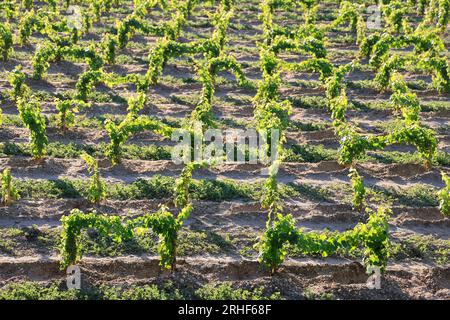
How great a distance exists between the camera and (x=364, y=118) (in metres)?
14.9

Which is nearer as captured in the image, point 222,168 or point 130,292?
point 130,292

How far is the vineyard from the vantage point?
9.77 m

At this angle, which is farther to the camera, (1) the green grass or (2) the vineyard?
(2) the vineyard

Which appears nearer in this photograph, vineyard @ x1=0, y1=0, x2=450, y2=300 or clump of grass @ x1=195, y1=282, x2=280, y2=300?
clump of grass @ x1=195, y1=282, x2=280, y2=300

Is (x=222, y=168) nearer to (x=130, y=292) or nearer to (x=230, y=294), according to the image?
(x=230, y=294)

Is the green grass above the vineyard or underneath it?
underneath

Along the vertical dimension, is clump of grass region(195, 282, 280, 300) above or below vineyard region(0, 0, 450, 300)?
below

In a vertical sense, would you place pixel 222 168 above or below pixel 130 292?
above

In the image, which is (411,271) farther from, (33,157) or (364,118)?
(33,157)

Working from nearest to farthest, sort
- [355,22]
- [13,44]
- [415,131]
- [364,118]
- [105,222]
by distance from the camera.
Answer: [105,222] → [415,131] → [364,118] → [13,44] → [355,22]

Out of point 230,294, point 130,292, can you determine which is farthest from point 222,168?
point 130,292

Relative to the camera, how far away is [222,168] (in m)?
12.8

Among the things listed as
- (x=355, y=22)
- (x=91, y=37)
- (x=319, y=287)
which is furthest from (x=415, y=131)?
(x=91, y=37)

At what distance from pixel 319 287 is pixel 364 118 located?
6016 mm
